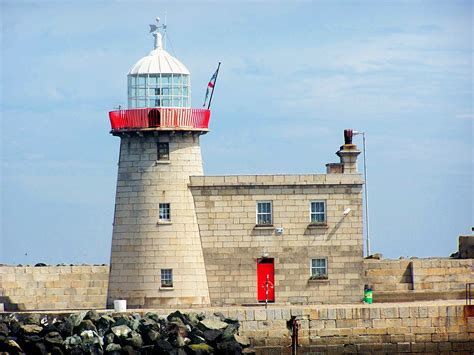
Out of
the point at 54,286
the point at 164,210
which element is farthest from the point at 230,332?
the point at 54,286

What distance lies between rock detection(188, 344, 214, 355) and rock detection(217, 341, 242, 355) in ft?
0.70

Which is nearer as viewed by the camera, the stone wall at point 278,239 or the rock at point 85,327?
the rock at point 85,327

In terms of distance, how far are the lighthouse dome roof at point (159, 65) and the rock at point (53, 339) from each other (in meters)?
8.10

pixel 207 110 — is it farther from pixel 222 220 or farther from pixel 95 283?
pixel 95 283

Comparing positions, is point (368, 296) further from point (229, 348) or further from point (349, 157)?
point (229, 348)

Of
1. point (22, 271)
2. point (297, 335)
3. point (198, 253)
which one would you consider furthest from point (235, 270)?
point (22, 271)

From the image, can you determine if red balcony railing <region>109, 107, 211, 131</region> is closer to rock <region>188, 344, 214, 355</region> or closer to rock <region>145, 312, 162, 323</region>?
rock <region>145, 312, 162, 323</region>

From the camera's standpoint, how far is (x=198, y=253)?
40844 mm

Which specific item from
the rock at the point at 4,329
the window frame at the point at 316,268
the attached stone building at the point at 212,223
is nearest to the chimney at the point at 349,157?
the attached stone building at the point at 212,223

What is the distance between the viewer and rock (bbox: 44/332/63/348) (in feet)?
120

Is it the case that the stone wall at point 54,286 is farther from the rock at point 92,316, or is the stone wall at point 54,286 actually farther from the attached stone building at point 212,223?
the rock at point 92,316

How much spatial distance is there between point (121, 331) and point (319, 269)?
6602 millimetres

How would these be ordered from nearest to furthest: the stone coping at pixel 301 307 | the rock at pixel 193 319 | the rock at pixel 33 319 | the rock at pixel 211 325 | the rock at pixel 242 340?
1. the rock at pixel 242 340
2. the rock at pixel 211 325
3. the rock at pixel 193 319
4. the rock at pixel 33 319
5. the stone coping at pixel 301 307

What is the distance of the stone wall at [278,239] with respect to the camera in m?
40.9
